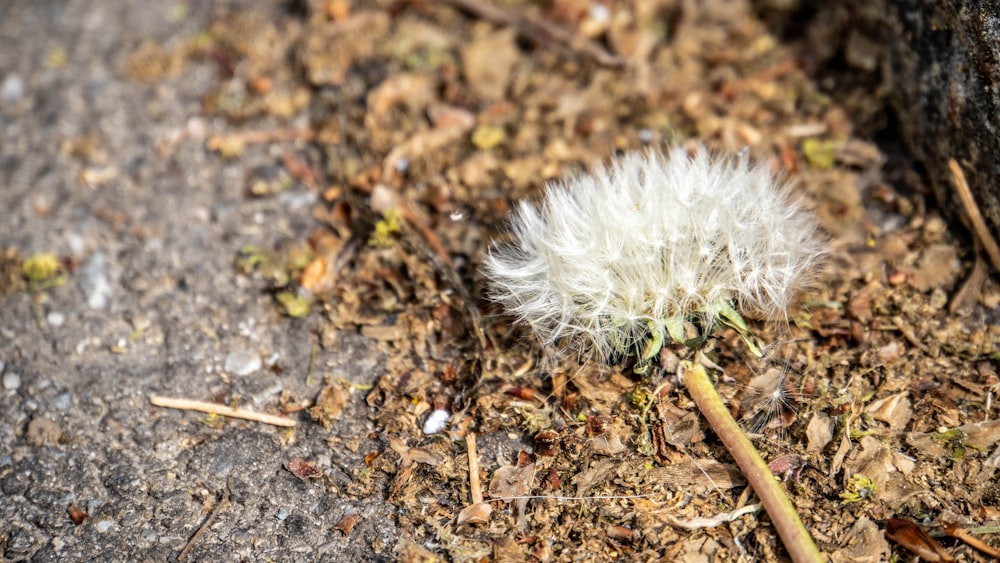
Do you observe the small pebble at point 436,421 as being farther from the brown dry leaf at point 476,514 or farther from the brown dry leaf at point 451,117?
the brown dry leaf at point 451,117

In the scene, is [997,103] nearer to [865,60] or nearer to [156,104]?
[865,60]

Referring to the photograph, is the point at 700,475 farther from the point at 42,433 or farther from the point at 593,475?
the point at 42,433

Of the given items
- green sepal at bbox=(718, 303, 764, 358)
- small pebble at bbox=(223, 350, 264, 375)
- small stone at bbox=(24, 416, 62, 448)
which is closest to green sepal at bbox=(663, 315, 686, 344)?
green sepal at bbox=(718, 303, 764, 358)

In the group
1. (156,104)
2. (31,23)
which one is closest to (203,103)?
(156,104)

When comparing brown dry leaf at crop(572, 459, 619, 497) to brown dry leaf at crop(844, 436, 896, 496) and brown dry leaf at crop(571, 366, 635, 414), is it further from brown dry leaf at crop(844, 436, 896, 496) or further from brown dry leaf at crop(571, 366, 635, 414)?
brown dry leaf at crop(844, 436, 896, 496)

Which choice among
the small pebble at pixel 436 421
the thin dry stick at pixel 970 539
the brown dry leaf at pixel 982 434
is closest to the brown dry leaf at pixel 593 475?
the small pebble at pixel 436 421

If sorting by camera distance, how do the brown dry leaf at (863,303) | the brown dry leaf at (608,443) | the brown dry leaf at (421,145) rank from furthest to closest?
1. the brown dry leaf at (421,145)
2. the brown dry leaf at (863,303)
3. the brown dry leaf at (608,443)
